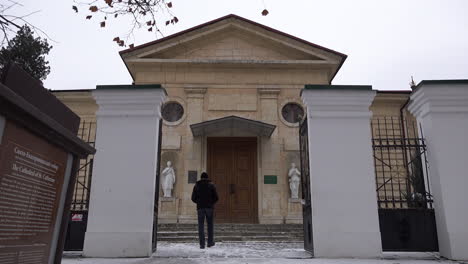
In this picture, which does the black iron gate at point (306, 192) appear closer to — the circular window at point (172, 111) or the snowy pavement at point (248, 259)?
the snowy pavement at point (248, 259)

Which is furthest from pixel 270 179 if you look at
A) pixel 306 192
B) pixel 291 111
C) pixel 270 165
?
pixel 306 192

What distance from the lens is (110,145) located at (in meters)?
7.30

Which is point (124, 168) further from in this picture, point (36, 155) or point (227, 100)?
point (227, 100)

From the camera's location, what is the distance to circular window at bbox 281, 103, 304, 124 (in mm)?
15734

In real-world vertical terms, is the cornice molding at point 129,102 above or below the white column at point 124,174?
above

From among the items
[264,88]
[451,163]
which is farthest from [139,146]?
[264,88]

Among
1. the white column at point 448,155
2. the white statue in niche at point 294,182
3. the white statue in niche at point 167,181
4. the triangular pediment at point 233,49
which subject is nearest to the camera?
the white column at point 448,155

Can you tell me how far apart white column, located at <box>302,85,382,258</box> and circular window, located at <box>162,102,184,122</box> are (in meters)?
8.89

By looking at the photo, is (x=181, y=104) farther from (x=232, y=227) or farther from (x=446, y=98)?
(x=446, y=98)

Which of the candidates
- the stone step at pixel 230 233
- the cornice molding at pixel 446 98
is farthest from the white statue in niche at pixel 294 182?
the cornice molding at pixel 446 98

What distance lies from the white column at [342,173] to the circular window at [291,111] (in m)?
8.24

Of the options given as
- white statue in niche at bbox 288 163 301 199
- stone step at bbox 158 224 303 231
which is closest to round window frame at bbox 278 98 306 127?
white statue in niche at bbox 288 163 301 199

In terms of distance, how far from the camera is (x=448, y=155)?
7074mm

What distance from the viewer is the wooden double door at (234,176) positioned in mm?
14820
